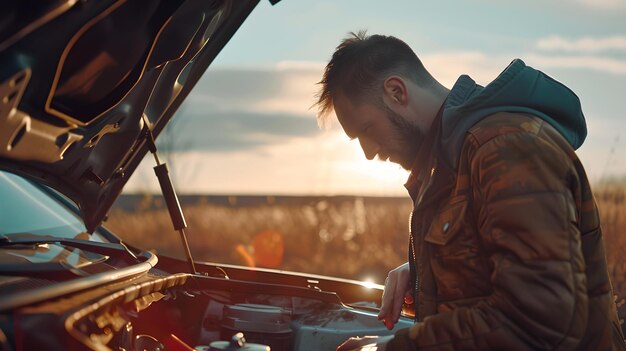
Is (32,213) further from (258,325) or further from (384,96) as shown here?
(384,96)

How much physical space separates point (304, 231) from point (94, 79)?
10.5 metres

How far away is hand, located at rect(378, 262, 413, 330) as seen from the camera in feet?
9.59

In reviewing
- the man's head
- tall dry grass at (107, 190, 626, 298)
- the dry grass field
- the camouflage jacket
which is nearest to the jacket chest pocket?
the camouflage jacket

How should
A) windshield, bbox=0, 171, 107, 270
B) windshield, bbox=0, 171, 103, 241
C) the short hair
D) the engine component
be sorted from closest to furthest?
windshield, bbox=0, 171, 107, 270
the short hair
windshield, bbox=0, 171, 103, 241
the engine component

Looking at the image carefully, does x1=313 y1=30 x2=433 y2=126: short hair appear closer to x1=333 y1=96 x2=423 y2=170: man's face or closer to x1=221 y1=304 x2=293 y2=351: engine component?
x1=333 y1=96 x2=423 y2=170: man's face

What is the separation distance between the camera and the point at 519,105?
235 cm

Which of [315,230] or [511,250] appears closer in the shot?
[511,250]

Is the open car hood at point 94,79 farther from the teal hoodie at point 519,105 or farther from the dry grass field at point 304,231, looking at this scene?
the dry grass field at point 304,231

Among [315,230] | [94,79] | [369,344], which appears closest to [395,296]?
[369,344]

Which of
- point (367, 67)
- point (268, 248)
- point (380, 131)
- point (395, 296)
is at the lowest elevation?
Answer: point (395, 296)

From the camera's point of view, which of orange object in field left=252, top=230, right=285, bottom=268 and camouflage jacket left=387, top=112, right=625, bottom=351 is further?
orange object in field left=252, top=230, right=285, bottom=268

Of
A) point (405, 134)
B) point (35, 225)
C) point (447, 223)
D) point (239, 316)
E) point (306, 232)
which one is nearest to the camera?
point (447, 223)

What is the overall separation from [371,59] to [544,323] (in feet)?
3.80

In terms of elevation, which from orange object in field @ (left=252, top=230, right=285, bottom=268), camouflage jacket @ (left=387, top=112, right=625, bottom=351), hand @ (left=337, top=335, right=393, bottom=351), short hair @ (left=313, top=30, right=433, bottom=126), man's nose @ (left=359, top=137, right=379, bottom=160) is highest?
orange object in field @ (left=252, top=230, right=285, bottom=268)
